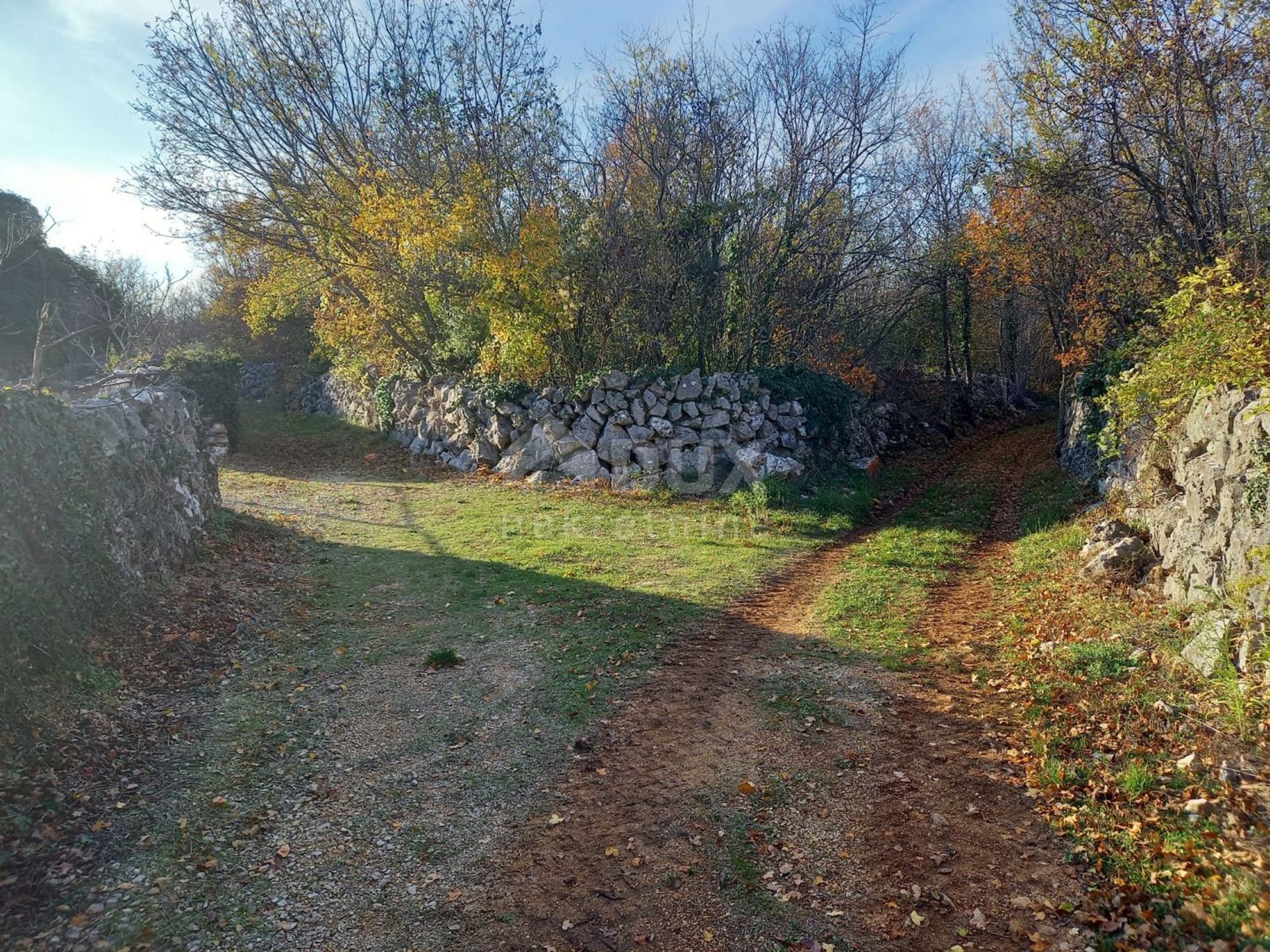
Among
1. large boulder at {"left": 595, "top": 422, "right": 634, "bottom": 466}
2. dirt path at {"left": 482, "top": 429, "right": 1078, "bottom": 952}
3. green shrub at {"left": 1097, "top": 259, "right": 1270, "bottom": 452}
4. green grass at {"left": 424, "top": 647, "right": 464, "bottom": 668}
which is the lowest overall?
dirt path at {"left": 482, "top": 429, "right": 1078, "bottom": 952}

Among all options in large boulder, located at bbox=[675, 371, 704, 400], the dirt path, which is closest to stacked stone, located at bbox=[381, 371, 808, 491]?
large boulder, located at bbox=[675, 371, 704, 400]

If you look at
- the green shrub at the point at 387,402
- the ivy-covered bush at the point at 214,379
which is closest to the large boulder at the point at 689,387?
the green shrub at the point at 387,402

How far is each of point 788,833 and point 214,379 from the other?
725 inches

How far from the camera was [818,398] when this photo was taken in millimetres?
15445

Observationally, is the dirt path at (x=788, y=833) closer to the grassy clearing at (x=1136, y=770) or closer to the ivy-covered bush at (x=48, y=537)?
the grassy clearing at (x=1136, y=770)

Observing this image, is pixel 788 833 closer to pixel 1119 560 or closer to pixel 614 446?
pixel 1119 560

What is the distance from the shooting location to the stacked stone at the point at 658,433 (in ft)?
47.3

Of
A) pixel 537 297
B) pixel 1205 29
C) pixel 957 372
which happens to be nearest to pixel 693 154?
pixel 537 297

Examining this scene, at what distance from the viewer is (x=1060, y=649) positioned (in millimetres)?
6473

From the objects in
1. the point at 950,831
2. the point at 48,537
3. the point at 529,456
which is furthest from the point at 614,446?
the point at 950,831

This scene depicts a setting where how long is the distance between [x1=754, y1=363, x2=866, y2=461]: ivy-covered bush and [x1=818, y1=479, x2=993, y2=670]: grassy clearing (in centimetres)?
233

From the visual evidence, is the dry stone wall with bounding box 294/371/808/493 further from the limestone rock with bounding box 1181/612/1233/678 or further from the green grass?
the limestone rock with bounding box 1181/612/1233/678

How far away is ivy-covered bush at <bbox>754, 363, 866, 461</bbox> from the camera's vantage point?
15.1 metres

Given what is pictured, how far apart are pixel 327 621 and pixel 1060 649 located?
736 centimetres
